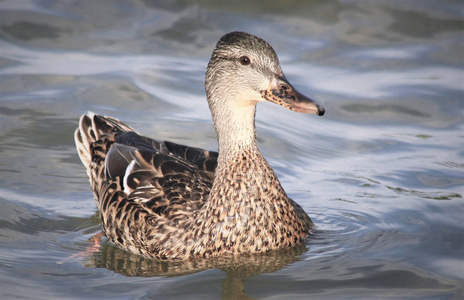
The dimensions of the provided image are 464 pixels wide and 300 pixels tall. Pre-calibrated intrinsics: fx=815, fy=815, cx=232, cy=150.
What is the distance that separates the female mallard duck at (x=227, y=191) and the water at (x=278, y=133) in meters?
0.17

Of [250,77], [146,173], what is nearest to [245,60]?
[250,77]

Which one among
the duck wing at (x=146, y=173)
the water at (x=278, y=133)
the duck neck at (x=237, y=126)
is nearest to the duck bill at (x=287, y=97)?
the duck neck at (x=237, y=126)

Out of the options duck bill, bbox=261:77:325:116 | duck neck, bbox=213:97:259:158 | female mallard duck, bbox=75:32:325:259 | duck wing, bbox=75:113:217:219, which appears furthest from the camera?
duck wing, bbox=75:113:217:219

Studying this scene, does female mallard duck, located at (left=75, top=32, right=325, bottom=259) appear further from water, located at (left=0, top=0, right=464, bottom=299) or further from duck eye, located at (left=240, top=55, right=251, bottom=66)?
water, located at (left=0, top=0, right=464, bottom=299)

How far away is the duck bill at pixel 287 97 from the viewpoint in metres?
6.23

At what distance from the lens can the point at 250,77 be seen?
6355mm

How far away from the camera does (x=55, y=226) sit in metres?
7.39

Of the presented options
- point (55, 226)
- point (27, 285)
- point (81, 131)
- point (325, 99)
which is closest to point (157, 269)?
point (27, 285)

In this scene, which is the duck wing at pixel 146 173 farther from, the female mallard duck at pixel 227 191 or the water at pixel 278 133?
the water at pixel 278 133

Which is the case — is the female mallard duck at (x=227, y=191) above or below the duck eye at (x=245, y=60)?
below

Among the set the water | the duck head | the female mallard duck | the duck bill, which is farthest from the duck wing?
the duck bill

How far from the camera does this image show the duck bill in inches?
245

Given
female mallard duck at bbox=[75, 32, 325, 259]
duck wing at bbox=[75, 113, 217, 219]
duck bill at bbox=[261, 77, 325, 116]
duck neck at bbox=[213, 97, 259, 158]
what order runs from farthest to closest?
duck wing at bbox=[75, 113, 217, 219], duck neck at bbox=[213, 97, 259, 158], female mallard duck at bbox=[75, 32, 325, 259], duck bill at bbox=[261, 77, 325, 116]

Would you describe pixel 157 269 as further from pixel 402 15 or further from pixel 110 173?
pixel 402 15
